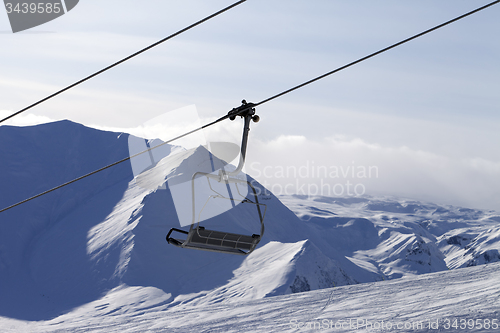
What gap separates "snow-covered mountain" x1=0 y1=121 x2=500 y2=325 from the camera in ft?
198

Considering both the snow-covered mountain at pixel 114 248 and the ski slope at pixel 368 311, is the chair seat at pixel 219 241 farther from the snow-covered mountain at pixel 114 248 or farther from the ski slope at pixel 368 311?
the snow-covered mountain at pixel 114 248

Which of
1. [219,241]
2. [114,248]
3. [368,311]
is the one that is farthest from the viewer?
[114,248]

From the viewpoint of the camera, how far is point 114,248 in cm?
7938

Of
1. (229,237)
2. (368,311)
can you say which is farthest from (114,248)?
(229,237)

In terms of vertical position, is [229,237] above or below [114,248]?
above

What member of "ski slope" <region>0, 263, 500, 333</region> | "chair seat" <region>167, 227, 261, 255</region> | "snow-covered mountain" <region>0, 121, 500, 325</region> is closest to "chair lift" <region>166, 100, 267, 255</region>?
"chair seat" <region>167, 227, 261, 255</region>

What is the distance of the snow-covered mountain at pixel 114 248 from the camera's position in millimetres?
60353

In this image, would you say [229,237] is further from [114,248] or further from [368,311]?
[114,248]

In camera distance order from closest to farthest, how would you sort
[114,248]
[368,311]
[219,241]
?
[219,241] → [368,311] → [114,248]

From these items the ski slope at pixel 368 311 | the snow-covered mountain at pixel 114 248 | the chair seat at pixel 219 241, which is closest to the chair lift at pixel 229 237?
the chair seat at pixel 219 241

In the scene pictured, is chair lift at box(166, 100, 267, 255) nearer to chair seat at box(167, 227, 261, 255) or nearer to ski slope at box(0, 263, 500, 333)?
chair seat at box(167, 227, 261, 255)

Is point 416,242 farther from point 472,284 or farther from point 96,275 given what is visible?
point 472,284

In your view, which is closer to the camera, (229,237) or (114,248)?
(229,237)

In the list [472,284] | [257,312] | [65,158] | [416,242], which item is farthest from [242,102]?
[416,242]
